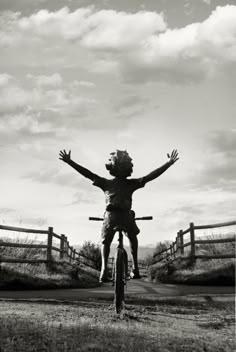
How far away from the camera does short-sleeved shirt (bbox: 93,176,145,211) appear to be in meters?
6.04

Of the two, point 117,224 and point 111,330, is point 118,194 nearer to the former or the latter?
point 117,224

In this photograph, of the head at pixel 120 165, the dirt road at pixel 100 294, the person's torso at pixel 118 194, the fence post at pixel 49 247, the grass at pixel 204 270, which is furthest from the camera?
the fence post at pixel 49 247

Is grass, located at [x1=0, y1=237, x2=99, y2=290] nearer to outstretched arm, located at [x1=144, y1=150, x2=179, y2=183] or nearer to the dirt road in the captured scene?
the dirt road

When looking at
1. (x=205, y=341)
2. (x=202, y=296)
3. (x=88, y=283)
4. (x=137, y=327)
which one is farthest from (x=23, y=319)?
(x=88, y=283)

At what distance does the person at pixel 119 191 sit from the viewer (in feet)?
19.5

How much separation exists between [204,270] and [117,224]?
784 cm

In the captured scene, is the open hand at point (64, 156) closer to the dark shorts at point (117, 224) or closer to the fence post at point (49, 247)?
the dark shorts at point (117, 224)

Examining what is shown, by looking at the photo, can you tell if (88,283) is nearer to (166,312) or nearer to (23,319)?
(166,312)

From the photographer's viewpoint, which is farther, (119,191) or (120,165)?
(120,165)

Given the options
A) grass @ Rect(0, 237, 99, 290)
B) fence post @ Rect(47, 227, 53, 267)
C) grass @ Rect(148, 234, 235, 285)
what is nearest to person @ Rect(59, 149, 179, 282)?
grass @ Rect(0, 237, 99, 290)

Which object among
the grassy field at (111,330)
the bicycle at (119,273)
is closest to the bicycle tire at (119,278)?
the bicycle at (119,273)

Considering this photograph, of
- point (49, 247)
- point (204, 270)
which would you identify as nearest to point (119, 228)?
point (204, 270)

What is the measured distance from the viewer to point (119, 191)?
20.1 ft

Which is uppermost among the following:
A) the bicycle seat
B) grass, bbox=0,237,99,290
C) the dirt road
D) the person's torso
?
the person's torso
